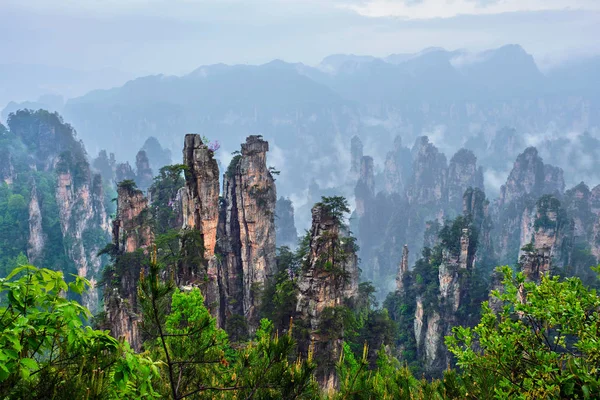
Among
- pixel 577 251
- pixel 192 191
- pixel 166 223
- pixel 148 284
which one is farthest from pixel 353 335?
pixel 577 251

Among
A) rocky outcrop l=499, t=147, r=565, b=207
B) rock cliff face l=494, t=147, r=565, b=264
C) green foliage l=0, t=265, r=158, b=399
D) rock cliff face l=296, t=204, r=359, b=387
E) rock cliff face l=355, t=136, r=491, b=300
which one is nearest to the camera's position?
green foliage l=0, t=265, r=158, b=399

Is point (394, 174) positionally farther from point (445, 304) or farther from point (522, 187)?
point (445, 304)

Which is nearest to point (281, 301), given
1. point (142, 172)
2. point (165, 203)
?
point (165, 203)

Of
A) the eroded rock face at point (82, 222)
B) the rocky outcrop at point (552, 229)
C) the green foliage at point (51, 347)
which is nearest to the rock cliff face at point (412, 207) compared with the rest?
the rocky outcrop at point (552, 229)

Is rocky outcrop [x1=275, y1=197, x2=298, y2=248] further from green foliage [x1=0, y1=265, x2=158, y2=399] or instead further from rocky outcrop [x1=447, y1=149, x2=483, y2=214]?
green foliage [x1=0, y1=265, x2=158, y2=399]

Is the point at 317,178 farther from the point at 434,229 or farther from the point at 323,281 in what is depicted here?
the point at 323,281

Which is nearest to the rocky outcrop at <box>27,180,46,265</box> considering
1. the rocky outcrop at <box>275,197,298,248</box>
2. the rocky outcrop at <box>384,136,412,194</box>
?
the rocky outcrop at <box>275,197,298,248</box>
